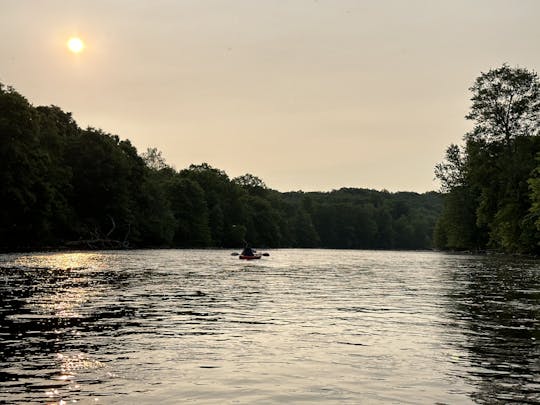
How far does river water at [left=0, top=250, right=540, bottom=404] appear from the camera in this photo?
10414 mm

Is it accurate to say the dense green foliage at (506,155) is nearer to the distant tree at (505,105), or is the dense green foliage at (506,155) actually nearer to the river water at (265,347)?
the distant tree at (505,105)

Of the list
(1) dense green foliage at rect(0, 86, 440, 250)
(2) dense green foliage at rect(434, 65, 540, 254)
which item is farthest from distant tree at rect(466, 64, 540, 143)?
(1) dense green foliage at rect(0, 86, 440, 250)

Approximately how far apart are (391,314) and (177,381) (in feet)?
38.1

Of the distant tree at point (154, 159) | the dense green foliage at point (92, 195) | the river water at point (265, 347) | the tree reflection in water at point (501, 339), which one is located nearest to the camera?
the river water at point (265, 347)

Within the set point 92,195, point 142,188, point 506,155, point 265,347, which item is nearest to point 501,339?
point 265,347

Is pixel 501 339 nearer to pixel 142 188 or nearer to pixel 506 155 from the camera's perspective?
pixel 506 155

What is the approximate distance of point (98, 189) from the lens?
104 metres

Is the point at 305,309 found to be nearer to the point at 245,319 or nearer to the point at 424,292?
the point at 245,319

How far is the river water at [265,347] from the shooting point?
1041 centimetres

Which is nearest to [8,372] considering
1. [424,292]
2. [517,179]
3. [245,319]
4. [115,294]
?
[245,319]

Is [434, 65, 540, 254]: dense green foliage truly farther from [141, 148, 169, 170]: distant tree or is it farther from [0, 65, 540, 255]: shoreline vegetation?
[141, 148, 169, 170]: distant tree

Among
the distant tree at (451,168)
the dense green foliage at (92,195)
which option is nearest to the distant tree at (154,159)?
the dense green foliage at (92,195)

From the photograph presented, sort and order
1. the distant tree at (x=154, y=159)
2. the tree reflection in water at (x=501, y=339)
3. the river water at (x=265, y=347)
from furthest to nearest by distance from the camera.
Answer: the distant tree at (x=154, y=159) → the tree reflection in water at (x=501, y=339) → the river water at (x=265, y=347)

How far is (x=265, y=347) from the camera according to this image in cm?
1459
